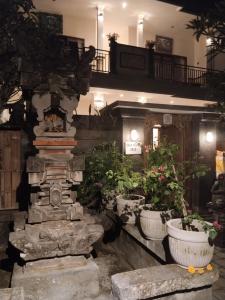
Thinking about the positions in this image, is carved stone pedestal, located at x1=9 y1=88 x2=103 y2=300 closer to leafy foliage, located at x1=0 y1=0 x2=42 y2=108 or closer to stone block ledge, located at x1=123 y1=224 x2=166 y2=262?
stone block ledge, located at x1=123 y1=224 x2=166 y2=262

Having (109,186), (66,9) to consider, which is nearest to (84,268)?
(109,186)

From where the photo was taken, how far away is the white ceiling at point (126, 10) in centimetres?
1298

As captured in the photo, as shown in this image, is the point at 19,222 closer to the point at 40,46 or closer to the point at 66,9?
the point at 40,46

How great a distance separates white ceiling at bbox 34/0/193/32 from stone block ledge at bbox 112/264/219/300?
13143 millimetres

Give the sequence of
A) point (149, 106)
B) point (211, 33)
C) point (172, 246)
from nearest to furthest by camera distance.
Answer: point (172, 246)
point (211, 33)
point (149, 106)

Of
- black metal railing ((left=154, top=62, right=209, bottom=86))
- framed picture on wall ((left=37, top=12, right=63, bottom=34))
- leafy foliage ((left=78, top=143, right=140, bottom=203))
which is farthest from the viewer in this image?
black metal railing ((left=154, top=62, right=209, bottom=86))

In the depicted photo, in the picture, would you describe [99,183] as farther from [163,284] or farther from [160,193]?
→ [163,284]

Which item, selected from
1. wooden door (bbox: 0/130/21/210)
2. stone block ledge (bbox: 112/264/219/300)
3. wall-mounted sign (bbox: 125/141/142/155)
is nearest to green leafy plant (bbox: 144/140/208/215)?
stone block ledge (bbox: 112/264/219/300)

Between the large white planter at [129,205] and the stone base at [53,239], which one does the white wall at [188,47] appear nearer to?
the large white planter at [129,205]

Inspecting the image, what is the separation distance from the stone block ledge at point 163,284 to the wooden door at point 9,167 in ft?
13.9

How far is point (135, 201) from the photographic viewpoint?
5.50 m

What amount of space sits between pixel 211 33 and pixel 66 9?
10.6 m

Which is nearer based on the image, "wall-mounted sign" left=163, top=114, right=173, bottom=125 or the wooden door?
the wooden door

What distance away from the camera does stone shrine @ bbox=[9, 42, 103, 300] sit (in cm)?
367
